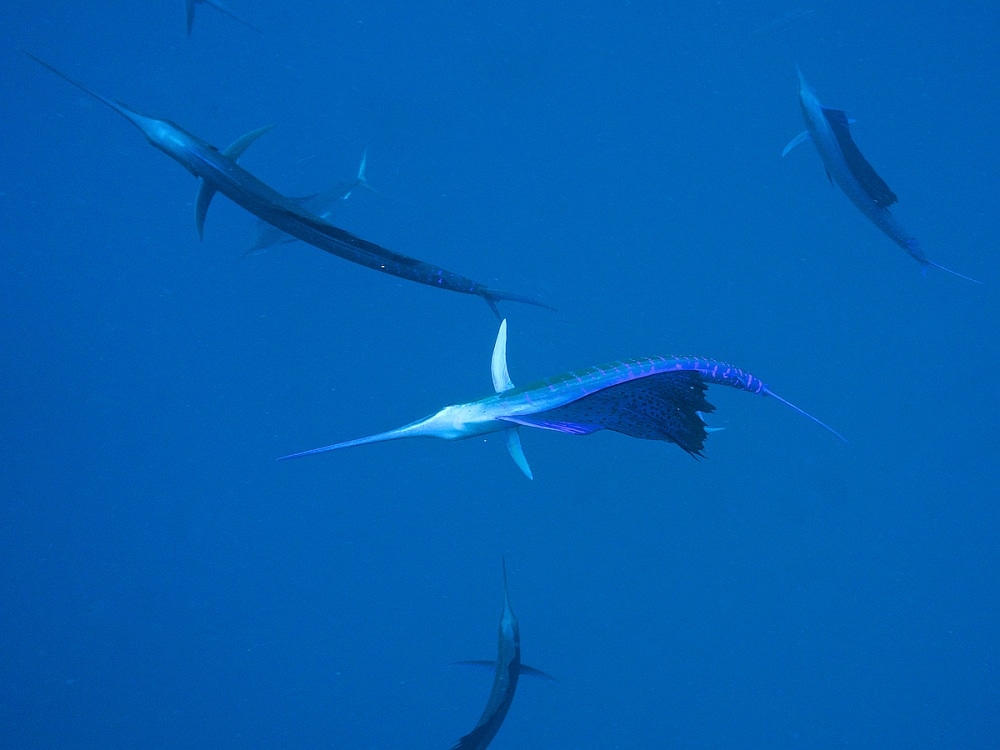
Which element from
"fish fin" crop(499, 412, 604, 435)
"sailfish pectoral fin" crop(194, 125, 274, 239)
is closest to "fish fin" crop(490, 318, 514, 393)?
"fish fin" crop(499, 412, 604, 435)

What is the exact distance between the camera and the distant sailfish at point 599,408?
1648 millimetres

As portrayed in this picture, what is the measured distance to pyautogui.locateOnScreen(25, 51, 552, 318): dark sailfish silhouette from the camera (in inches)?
64.9

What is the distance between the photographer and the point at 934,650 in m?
5.79

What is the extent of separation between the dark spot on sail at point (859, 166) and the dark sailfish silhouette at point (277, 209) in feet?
6.86

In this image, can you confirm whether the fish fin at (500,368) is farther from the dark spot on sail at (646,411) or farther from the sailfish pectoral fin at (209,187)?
the sailfish pectoral fin at (209,187)

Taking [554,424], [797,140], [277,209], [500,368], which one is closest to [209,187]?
[277,209]

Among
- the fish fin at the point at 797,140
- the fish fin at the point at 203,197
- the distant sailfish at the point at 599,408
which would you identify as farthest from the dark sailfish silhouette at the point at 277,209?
the fish fin at the point at 797,140

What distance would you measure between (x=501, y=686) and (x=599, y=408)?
2312 mm

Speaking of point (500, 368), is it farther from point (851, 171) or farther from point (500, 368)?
point (851, 171)

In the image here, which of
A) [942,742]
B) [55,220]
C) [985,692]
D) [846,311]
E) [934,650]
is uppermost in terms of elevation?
[55,220]

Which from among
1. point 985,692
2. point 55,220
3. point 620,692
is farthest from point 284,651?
point 985,692

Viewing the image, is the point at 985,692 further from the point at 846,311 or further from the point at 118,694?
the point at 118,694

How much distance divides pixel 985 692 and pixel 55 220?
34.2 ft

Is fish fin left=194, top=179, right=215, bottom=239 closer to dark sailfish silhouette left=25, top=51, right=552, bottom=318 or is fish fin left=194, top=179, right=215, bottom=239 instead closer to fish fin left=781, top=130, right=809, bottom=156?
dark sailfish silhouette left=25, top=51, right=552, bottom=318
